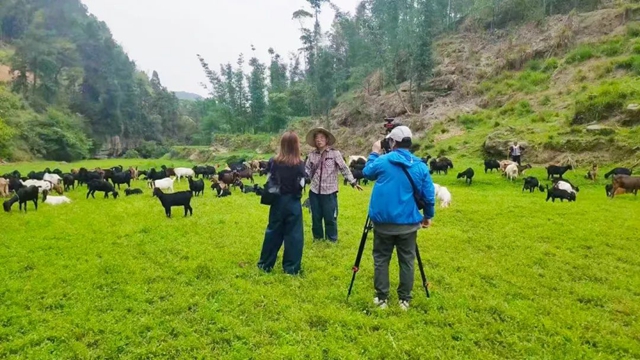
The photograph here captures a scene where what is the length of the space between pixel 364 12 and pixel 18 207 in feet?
201

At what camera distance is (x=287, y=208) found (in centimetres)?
578

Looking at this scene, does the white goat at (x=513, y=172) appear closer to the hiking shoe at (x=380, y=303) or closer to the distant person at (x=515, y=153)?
the distant person at (x=515, y=153)

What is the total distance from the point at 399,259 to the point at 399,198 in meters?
0.83

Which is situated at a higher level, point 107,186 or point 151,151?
point 151,151

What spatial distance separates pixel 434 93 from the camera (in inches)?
1583

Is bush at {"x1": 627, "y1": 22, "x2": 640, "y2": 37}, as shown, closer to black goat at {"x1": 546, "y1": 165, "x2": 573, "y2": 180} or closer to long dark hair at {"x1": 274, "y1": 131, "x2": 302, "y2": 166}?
black goat at {"x1": 546, "y1": 165, "x2": 573, "y2": 180}

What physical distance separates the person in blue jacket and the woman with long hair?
4.72 ft

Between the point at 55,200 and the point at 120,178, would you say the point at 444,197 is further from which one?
the point at 120,178

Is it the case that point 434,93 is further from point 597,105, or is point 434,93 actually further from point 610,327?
point 610,327

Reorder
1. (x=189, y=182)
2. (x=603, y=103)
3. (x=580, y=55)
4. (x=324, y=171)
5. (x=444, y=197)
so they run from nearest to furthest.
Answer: (x=324, y=171) < (x=444, y=197) < (x=189, y=182) < (x=603, y=103) < (x=580, y=55)

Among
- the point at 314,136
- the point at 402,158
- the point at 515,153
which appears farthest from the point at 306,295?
the point at 515,153

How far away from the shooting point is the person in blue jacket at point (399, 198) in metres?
4.43

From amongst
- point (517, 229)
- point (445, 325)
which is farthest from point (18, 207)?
point (517, 229)

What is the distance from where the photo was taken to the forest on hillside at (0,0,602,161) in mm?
42438
